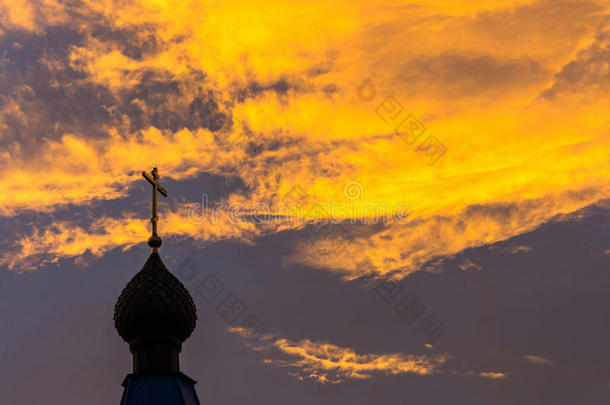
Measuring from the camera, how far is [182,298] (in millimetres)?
30953

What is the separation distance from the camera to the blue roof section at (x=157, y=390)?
90.2 feet

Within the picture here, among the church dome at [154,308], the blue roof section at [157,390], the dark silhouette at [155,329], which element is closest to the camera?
the blue roof section at [157,390]

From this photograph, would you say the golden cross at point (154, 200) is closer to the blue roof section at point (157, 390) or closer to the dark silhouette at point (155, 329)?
the dark silhouette at point (155, 329)

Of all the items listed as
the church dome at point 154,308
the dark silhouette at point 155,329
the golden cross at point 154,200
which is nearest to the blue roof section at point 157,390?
the dark silhouette at point 155,329

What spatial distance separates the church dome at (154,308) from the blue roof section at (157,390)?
180cm

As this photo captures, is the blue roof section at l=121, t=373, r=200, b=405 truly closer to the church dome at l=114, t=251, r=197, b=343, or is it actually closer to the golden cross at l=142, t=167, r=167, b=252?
the church dome at l=114, t=251, r=197, b=343

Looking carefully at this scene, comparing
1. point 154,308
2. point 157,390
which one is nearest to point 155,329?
point 154,308

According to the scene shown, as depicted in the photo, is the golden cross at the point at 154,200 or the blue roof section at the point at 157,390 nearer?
the blue roof section at the point at 157,390

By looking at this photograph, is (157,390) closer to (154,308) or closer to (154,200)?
(154,308)

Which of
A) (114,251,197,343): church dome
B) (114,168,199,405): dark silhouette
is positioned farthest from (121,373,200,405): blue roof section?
(114,251,197,343): church dome

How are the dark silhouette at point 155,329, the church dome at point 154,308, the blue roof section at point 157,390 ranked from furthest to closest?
the church dome at point 154,308 → the dark silhouette at point 155,329 → the blue roof section at point 157,390

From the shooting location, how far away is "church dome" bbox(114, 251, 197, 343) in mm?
29859

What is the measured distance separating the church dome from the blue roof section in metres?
1.80

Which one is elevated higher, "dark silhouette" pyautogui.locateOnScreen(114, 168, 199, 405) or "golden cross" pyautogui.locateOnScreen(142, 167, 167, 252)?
"golden cross" pyautogui.locateOnScreen(142, 167, 167, 252)
